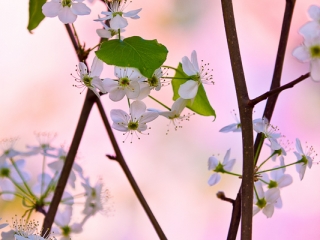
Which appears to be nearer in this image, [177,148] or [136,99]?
[136,99]

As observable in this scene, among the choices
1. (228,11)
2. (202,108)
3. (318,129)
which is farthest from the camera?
(318,129)

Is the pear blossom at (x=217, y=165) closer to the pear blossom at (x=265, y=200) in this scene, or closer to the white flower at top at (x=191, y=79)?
the pear blossom at (x=265, y=200)

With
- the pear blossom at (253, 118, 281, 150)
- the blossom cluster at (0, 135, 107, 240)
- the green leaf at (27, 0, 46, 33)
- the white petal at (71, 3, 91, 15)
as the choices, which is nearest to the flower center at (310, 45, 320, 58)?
the pear blossom at (253, 118, 281, 150)

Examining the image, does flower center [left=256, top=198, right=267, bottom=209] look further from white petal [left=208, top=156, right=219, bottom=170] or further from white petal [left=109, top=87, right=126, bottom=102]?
white petal [left=109, top=87, right=126, bottom=102]

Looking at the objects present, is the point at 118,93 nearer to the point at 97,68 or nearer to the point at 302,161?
the point at 97,68

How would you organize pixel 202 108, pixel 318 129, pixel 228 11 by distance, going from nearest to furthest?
pixel 228 11 → pixel 202 108 → pixel 318 129

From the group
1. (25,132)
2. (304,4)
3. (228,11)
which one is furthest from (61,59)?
(228,11)

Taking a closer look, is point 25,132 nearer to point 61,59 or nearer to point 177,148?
point 61,59

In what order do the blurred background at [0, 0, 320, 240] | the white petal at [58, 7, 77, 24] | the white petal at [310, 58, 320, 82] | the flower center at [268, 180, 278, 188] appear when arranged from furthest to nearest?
the blurred background at [0, 0, 320, 240] → the flower center at [268, 180, 278, 188] → the white petal at [58, 7, 77, 24] → the white petal at [310, 58, 320, 82]
